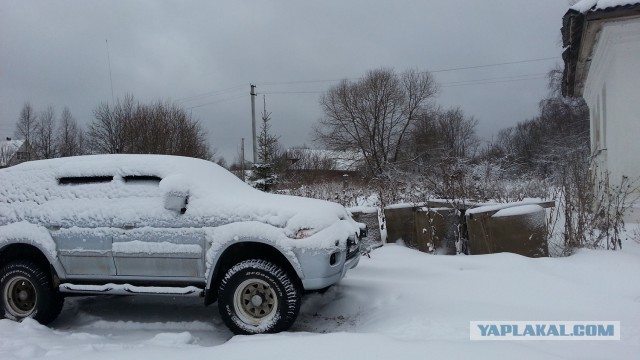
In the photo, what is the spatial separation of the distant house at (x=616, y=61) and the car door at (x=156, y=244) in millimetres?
6787

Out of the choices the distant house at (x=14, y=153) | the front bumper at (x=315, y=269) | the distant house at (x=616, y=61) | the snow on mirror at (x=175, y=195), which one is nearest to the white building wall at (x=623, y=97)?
the distant house at (x=616, y=61)

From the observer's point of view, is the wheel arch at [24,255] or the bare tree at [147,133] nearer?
the wheel arch at [24,255]

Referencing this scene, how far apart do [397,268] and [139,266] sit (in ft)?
10.8

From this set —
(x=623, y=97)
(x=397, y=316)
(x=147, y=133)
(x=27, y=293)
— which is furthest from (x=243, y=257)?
(x=147, y=133)

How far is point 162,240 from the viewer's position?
15.6ft

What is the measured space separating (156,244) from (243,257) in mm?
903

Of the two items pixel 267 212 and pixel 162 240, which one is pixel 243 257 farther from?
pixel 162 240

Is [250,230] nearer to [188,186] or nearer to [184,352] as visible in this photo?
[188,186]

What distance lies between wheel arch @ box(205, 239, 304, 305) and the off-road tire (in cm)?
182

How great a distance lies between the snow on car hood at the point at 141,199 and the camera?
4719 mm

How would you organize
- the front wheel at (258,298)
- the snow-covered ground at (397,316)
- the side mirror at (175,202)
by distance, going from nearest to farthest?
1. the snow-covered ground at (397,316)
2. the front wheel at (258,298)
3. the side mirror at (175,202)

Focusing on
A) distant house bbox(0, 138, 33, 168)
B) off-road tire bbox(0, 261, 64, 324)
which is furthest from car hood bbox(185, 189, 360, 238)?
distant house bbox(0, 138, 33, 168)

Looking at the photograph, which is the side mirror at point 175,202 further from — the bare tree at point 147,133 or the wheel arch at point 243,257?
the bare tree at point 147,133

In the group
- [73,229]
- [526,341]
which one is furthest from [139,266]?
[526,341]
